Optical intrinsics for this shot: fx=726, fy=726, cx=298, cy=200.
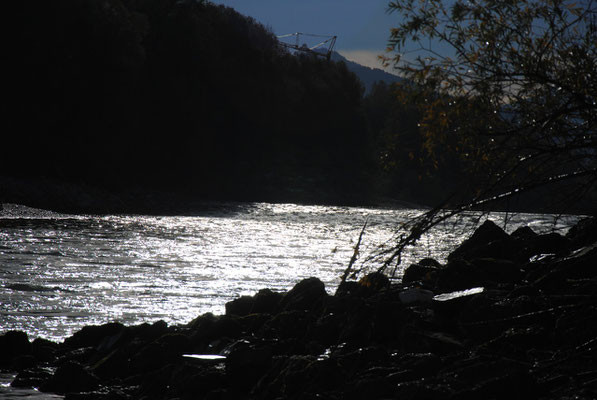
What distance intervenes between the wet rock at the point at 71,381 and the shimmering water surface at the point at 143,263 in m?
2.41

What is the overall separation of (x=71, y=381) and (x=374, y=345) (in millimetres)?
3670

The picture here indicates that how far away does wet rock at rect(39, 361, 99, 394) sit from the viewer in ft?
28.3

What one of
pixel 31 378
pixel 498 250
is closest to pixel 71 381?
pixel 31 378

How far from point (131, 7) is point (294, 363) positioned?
55800 millimetres

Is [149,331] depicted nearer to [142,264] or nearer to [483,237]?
[483,237]

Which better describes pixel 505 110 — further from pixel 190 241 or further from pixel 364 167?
pixel 364 167

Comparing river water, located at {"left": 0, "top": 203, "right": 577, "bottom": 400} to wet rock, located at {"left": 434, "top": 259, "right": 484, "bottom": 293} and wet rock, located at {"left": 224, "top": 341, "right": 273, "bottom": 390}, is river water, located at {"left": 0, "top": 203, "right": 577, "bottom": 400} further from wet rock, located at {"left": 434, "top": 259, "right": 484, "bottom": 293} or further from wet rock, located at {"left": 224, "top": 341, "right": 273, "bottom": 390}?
wet rock, located at {"left": 224, "top": 341, "right": 273, "bottom": 390}

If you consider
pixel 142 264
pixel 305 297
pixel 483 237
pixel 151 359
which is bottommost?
pixel 142 264

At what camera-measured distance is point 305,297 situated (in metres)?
10.3

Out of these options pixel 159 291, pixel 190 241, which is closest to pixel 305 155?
pixel 190 241

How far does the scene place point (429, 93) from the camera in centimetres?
777

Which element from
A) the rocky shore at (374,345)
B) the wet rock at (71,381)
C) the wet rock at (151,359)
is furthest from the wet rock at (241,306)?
the wet rock at (71,381)

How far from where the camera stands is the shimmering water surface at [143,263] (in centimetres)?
1319

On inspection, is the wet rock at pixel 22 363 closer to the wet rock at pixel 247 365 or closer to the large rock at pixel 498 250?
the wet rock at pixel 247 365
